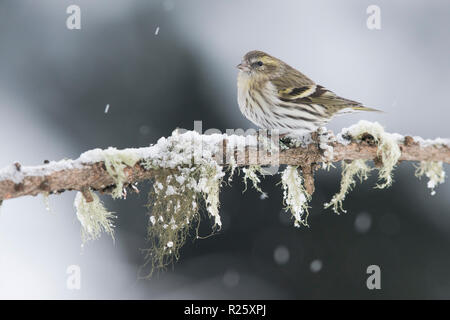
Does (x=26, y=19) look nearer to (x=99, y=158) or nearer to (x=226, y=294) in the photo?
(x=99, y=158)

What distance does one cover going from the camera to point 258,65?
448 cm

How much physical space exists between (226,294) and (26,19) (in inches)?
178

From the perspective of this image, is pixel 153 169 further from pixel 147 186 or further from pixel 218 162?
pixel 147 186

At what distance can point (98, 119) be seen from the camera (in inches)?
230

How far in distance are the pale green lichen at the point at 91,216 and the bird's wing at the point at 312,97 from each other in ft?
6.60

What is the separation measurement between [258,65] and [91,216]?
2213mm

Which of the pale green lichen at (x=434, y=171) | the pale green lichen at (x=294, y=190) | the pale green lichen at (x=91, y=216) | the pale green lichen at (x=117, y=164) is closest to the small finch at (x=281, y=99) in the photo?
the pale green lichen at (x=294, y=190)

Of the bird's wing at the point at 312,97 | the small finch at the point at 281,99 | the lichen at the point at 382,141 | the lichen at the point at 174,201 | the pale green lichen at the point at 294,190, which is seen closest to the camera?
the lichen at the point at 174,201

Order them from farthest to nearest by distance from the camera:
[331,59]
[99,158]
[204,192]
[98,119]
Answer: [331,59] < [98,119] < [204,192] < [99,158]

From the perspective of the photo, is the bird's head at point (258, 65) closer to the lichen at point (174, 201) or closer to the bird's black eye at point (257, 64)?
the bird's black eye at point (257, 64)

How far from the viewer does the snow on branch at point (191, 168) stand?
2818 mm

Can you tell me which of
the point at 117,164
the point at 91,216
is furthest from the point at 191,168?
the point at 91,216

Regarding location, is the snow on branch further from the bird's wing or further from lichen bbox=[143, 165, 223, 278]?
the bird's wing
